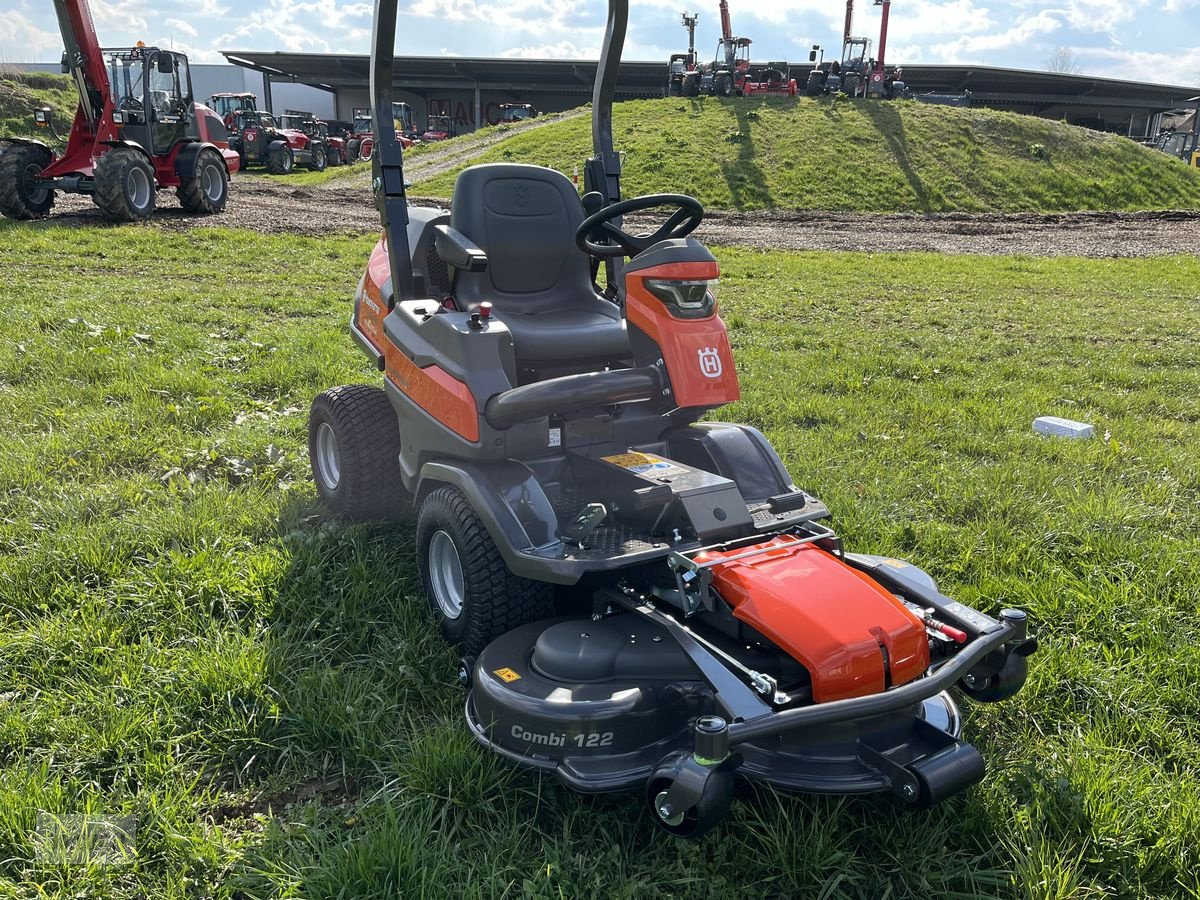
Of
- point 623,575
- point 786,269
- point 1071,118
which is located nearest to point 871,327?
point 786,269

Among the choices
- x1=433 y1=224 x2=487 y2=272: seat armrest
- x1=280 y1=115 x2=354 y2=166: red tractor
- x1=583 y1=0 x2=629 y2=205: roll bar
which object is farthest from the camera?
x1=280 y1=115 x2=354 y2=166: red tractor

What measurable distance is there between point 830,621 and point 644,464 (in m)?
0.95

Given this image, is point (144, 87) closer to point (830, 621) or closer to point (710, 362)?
point (710, 362)

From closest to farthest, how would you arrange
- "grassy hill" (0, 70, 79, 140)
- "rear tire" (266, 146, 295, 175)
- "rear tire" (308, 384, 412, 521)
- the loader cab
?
"rear tire" (308, 384, 412, 521) → the loader cab → "rear tire" (266, 146, 295, 175) → "grassy hill" (0, 70, 79, 140)

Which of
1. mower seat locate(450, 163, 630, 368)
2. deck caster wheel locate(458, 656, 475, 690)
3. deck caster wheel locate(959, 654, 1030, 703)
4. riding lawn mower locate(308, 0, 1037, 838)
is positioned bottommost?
deck caster wheel locate(458, 656, 475, 690)

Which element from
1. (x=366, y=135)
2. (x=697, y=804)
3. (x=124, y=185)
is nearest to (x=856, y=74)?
(x=366, y=135)

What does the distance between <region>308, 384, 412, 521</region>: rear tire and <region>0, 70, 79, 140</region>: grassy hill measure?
29.8m

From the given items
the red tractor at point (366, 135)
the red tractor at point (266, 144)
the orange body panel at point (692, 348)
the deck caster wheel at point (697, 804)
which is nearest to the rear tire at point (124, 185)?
the orange body panel at point (692, 348)

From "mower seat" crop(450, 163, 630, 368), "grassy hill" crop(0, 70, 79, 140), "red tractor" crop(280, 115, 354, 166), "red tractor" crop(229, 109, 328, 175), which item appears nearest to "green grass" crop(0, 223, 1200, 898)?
"mower seat" crop(450, 163, 630, 368)

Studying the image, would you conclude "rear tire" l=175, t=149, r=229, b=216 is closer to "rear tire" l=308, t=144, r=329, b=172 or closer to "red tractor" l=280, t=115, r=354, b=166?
"rear tire" l=308, t=144, r=329, b=172

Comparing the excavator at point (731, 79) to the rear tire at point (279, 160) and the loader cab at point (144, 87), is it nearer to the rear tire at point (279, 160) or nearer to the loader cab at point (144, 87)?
the rear tire at point (279, 160)

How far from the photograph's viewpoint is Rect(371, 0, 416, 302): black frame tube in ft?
11.8

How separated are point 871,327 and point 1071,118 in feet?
175

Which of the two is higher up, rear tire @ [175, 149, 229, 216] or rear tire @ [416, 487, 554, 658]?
rear tire @ [175, 149, 229, 216]
